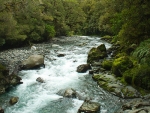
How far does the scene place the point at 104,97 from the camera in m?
12.0

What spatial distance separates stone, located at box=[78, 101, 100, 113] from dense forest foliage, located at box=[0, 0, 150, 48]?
6.11 meters

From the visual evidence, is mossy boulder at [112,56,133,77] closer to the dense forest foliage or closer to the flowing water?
the dense forest foliage

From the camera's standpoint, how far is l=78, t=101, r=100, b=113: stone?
10.0 meters

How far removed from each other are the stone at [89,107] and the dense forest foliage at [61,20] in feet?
20.1

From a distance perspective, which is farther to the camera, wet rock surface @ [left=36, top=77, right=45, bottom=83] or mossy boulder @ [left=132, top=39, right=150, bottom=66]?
wet rock surface @ [left=36, top=77, right=45, bottom=83]

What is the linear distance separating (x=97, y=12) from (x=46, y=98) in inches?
2007

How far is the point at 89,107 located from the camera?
10320mm

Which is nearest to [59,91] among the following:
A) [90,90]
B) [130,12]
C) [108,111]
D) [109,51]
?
[90,90]

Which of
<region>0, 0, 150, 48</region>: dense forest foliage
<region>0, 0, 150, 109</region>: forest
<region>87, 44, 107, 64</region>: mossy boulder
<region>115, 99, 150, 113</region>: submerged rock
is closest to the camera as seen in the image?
<region>115, 99, 150, 113</region>: submerged rock

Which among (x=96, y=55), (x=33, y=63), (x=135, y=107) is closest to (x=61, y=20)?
(x=96, y=55)

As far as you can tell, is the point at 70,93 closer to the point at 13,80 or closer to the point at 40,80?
the point at 40,80

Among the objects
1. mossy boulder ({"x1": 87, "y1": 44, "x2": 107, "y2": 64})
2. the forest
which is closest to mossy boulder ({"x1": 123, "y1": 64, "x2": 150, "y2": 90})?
the forest

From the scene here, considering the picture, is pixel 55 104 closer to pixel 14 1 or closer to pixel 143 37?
pixel 143 37

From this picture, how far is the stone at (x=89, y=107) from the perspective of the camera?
1005 cm
